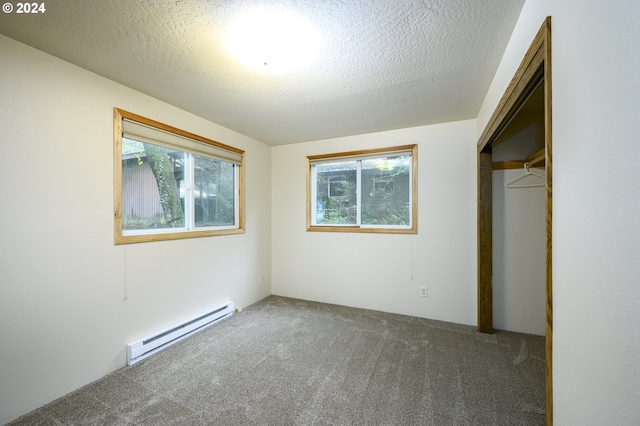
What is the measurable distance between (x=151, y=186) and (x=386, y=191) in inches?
105

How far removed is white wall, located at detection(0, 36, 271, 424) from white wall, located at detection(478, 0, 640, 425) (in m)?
2.75

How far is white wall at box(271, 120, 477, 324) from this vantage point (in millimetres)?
2795

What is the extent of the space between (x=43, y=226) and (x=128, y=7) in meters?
1.48

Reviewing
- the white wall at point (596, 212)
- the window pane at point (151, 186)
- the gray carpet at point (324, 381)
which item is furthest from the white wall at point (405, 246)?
the white wall at point (596, 212)

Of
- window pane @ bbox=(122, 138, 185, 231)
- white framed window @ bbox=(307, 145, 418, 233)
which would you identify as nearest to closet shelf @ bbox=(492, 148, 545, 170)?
white framed window @ bbox=(307, 145, 418, 233)

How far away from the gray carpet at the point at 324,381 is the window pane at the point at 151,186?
1220mm

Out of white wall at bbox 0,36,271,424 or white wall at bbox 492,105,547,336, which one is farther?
white wall at bbox 492,105,547,336

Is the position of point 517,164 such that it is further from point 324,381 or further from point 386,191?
point 324,381

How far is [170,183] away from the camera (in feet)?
8.29

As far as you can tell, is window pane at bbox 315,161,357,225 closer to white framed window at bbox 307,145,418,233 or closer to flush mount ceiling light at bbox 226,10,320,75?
white framed window at bbox 307,145,418,233

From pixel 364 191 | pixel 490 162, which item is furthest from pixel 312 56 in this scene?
pixel 490 162

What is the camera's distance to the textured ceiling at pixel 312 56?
1288mm

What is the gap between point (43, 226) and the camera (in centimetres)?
163

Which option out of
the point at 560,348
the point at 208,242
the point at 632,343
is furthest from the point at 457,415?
the point at 208,242
